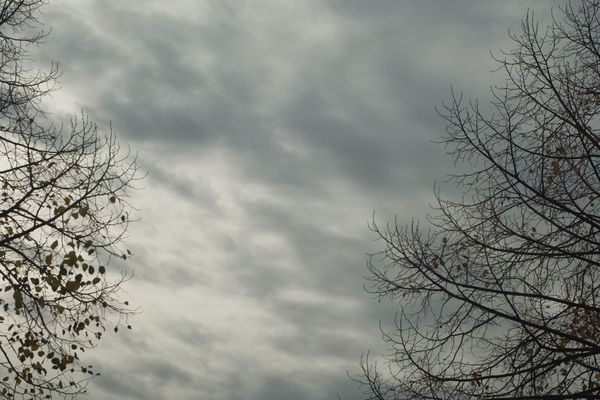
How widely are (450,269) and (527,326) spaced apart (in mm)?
Result: 1139

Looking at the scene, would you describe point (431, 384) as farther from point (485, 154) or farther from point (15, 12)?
point (15, 12)

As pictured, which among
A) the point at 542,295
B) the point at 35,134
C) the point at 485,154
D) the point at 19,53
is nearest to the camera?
the point at 542,295

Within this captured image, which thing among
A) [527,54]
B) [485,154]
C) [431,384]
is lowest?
[431,384]

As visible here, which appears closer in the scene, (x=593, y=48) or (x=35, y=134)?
(x=593, y=48)

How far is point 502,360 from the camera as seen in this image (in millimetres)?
8117

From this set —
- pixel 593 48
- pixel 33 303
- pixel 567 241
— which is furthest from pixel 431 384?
pixel 33 303

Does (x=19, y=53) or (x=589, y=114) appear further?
(x=19, y=53)

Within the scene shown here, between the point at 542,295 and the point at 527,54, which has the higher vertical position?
the point at 527,54

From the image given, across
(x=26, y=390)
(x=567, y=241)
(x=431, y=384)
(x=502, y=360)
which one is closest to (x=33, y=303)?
(x=26, y=390)

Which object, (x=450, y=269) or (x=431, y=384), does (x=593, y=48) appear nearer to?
(x=450, y=269)

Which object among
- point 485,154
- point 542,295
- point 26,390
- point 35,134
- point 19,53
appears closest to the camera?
point 542,295

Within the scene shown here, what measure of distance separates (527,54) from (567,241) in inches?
105

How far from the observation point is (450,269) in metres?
8.40

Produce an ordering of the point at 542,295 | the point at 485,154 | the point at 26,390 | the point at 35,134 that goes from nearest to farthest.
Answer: the point at 542,295 → the point at 485,154 → the point at 26,390 → the point at 35,134
